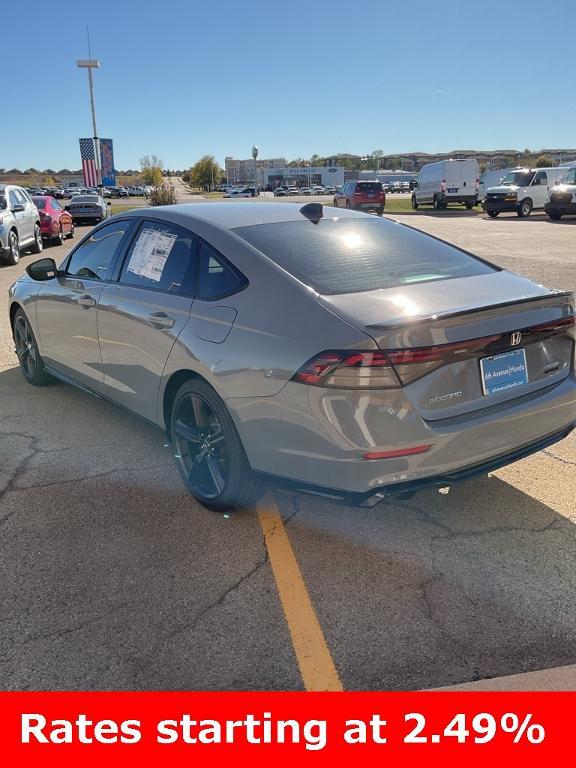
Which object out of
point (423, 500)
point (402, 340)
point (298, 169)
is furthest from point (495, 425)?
point (298, 169)

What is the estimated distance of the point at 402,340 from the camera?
2.62m

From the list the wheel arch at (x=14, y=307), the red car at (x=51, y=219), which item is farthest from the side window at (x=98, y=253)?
the red car at (x=51, y=219)

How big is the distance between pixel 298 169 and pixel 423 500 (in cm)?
14696

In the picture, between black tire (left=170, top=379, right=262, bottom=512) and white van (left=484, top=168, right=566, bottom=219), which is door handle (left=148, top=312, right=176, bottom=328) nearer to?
black tire (left=170, top=379, right=262, bottom=512)

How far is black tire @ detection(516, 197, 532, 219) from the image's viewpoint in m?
28.5

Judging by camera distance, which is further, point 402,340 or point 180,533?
point 180,533

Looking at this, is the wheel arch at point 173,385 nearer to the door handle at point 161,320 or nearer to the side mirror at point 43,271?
the door handle at point 161,320

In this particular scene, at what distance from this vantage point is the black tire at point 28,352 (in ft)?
18.1

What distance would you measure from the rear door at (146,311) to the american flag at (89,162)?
4586 centimetres

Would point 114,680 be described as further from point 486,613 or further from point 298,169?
point 298,169

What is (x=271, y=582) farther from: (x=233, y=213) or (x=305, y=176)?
(x=305, y=176)

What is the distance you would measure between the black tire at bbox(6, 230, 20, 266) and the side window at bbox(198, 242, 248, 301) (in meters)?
11.9

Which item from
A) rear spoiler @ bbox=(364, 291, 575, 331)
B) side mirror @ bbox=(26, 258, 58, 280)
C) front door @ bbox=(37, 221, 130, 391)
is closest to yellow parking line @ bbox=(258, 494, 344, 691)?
rear spoiler @ bbox=(364, 291, 575, 331)

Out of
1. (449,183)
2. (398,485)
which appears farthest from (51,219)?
(449,183)
